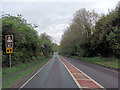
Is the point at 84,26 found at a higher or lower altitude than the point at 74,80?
higher

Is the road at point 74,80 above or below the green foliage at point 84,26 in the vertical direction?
below

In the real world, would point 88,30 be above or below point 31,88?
above

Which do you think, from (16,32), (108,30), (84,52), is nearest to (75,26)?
(84,52)

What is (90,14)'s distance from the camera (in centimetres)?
3822

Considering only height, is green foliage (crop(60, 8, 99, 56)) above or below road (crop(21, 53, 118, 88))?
above

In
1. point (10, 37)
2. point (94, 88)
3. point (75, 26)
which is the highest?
point (75, 26)

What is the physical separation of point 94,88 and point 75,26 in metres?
35.0

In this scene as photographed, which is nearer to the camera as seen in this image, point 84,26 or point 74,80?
point 74,80

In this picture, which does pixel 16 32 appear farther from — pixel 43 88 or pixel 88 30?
pixel 88 30

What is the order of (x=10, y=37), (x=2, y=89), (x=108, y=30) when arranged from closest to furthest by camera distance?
1. (x=2, y=89)
2. (x=10, y=37)
3. (x=108, y=30)

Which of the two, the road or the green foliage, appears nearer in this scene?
the road

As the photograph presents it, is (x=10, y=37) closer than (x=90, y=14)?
Yes

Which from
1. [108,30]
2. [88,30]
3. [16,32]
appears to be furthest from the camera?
[88,30]

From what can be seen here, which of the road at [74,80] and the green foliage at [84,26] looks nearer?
the road at [74,80]
